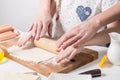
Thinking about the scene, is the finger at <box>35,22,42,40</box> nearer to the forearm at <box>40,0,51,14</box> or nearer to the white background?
the forearm at <box>40,0,51,14</box>

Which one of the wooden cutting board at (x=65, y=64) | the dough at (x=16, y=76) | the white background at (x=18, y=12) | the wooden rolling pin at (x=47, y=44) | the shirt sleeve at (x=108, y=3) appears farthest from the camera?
the white background at (x=18, y=12)

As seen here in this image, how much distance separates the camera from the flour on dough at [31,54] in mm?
1040

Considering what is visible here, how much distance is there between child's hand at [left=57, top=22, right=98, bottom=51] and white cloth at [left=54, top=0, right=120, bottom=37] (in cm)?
26

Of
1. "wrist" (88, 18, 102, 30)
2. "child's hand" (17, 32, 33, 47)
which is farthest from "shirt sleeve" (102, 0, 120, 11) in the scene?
"child's hand" (17, 32, 33, 47)

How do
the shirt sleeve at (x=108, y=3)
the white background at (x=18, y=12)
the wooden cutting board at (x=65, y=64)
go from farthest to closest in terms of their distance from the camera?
the white background at (x=18, y=12), the shirt sleeve at (x=108, y=3), the wooden cutting board at (x=65, y=64)

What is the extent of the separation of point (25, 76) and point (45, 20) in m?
0.48

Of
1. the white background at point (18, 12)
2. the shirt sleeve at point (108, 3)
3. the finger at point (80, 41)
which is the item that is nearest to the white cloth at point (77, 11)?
the shirt sleeve at point (108, 3)

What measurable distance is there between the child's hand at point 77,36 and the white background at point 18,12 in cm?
145

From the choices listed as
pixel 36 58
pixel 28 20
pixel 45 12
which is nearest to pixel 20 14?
pixel 28 20

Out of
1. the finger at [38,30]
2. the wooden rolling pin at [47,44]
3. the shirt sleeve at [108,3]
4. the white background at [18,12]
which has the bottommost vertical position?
the white background at [18,12]

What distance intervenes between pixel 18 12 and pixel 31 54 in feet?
4.97

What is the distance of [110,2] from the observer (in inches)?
47.8

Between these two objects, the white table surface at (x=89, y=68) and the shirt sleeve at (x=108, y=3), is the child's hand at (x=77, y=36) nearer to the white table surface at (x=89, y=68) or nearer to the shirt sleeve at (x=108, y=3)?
the white table surface at (x=89, y=68)

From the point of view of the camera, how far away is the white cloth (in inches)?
50.5
